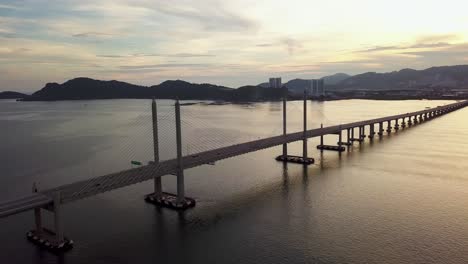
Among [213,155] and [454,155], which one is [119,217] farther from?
[454,155]

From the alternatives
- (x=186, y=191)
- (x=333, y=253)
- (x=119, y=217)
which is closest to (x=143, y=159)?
(x=186, y=191)

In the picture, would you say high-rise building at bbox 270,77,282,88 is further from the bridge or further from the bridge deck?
the bridge deck

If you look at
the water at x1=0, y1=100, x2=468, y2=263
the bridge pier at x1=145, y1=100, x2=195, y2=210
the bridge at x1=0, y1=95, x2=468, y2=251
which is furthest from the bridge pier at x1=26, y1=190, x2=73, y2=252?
the bridge pier at x1=145, y1=100, x2=195, y2=210

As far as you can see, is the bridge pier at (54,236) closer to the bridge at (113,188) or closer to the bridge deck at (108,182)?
the bridge at (113,188)

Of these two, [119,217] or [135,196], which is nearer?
[119,217]

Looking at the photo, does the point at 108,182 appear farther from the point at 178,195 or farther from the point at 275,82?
the point at 275,82

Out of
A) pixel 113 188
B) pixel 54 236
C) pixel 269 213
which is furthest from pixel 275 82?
pixel 54 236

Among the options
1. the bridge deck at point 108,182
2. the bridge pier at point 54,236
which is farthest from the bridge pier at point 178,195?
the bridge pier at point 54,236

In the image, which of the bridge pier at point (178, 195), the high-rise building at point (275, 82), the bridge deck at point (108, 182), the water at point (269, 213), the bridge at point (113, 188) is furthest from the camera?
the high-rise building at point (275, 82)
